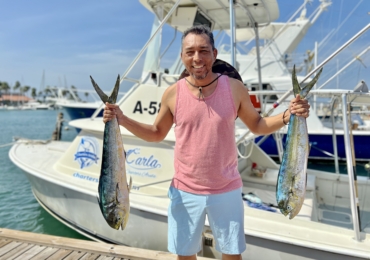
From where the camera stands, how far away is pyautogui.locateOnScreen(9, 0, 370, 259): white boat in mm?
2664

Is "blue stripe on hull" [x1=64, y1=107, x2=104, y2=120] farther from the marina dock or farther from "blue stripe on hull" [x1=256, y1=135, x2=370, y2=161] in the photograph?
the marina dock

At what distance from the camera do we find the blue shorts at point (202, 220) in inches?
64.9

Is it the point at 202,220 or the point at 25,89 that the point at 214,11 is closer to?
the point at 202,220

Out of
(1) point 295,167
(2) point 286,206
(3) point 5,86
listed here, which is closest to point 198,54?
(1) point 295,167

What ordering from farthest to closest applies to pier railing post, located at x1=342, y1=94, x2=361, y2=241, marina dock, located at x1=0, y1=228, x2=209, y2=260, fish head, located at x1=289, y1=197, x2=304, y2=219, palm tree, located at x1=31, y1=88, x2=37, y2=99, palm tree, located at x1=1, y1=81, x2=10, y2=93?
palm tree, located at x1=31, y1=88, x2=37, y2=99
palm tree, located at x1=1, y1=81, x2=10, y2=93
marina dock, located at x1=0, y1=228, x2=209, y2=260
pier railing post, located at x1=342, y1=94, x2=361, y2=241
fish head, located at x1=289, y1=197, x2=304, y2=219

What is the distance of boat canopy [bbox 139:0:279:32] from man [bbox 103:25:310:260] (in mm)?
2523

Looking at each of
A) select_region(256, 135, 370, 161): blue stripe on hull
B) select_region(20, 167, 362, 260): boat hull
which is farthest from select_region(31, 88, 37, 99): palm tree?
select_region(20, 167, 362, 260): boat hull

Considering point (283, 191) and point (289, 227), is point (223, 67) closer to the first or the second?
point (283, 191)

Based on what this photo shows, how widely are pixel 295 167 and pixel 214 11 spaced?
3432mm

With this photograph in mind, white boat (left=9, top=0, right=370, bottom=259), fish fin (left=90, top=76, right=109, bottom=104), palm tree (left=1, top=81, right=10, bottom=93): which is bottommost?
white boat (left=9, top=0, right=370, bottom=259)

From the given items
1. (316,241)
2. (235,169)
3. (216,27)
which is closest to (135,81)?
(216,27)

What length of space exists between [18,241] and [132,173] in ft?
4.75

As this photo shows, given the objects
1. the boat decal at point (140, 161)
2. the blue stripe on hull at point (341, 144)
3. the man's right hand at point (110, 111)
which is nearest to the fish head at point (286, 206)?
the man's right hand at point (110, 111)

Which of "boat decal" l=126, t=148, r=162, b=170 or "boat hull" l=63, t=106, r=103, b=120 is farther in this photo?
"boat hull" l=63, t=106, r=103, b=120
